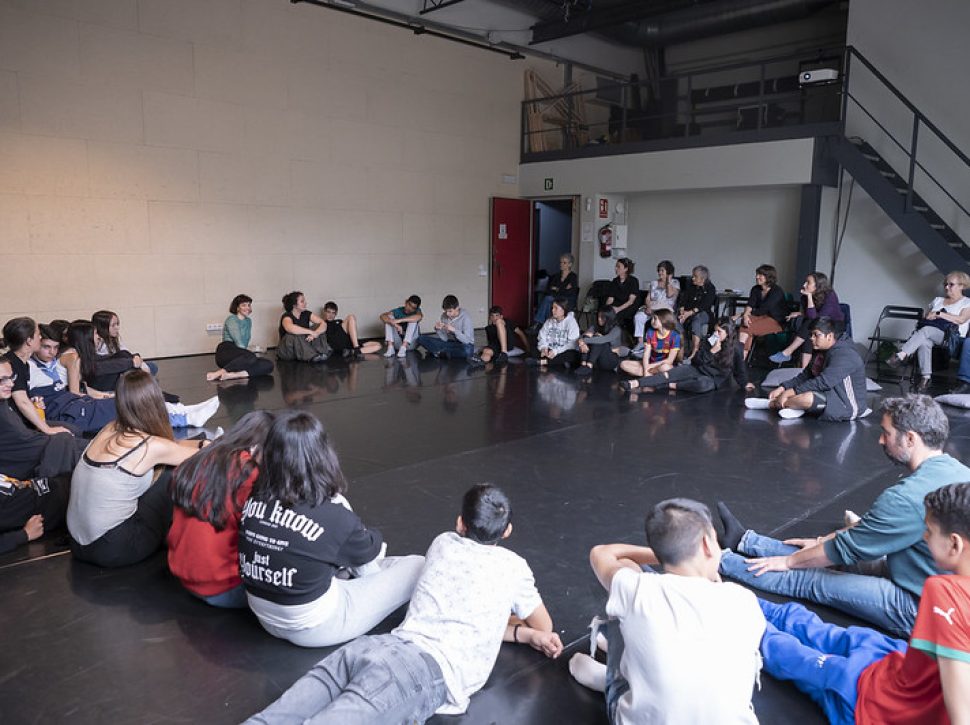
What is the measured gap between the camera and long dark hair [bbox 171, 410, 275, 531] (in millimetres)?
2758

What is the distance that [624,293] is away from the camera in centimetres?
1067

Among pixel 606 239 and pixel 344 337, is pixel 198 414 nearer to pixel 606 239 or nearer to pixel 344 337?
pixel 344 337

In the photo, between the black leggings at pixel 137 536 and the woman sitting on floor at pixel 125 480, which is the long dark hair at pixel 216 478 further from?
the black leggings at pixel 137 536

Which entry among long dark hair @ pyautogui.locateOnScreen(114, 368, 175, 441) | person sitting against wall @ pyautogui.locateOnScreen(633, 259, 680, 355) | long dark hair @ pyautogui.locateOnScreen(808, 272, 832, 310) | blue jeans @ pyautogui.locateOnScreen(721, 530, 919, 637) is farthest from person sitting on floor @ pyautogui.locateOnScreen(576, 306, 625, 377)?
long dark hair @ pyautogui.locateOnScreen(114, 368, 175, 441)

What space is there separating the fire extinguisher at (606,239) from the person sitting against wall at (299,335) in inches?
190

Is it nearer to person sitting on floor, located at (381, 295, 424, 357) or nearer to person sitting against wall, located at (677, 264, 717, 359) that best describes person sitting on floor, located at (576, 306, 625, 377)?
person sitting against wall, located at (677, 264, 717, 359)

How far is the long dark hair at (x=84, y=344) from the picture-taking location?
6.00m

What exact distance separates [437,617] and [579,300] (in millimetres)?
10168

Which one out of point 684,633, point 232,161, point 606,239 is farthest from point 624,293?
point 684,633

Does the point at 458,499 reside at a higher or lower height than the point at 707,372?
lower

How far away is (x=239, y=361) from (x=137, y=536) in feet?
16.0

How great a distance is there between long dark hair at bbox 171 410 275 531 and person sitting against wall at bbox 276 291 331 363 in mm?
6434

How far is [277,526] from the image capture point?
246 centimetres

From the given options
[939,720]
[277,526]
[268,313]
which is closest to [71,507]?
[277,526]
